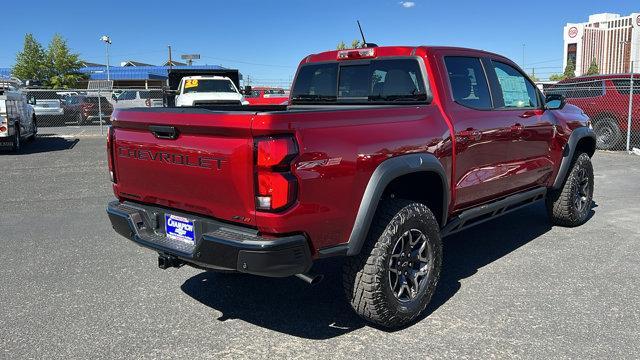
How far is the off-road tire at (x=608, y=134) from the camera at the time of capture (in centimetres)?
1288

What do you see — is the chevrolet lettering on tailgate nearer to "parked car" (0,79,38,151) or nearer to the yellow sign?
Answer: "parked car" (0,79,38,151)

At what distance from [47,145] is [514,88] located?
1481 cm

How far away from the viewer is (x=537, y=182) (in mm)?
5223

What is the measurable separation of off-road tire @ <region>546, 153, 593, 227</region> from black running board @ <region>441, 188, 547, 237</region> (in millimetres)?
606

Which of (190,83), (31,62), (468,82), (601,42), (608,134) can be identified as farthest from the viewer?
(601,42)

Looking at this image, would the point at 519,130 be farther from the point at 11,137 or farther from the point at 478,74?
the point at 11,137

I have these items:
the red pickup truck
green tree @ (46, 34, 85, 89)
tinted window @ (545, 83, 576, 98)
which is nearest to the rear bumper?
the red pickup truck

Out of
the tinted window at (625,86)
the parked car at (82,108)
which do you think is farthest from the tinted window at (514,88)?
the parked car at (82,108)

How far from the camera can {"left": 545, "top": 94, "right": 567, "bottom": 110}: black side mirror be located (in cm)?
531

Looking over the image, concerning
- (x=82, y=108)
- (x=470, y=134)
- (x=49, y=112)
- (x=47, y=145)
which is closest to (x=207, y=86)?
(x=47, y=145)

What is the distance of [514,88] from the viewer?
4.97 metres

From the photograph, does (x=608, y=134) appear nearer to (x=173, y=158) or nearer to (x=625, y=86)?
(x=625, y=86)

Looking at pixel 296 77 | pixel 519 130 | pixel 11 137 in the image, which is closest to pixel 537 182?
pixel 519 130

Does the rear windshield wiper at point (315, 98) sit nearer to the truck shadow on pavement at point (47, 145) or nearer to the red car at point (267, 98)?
the red car at point (267, 98)
